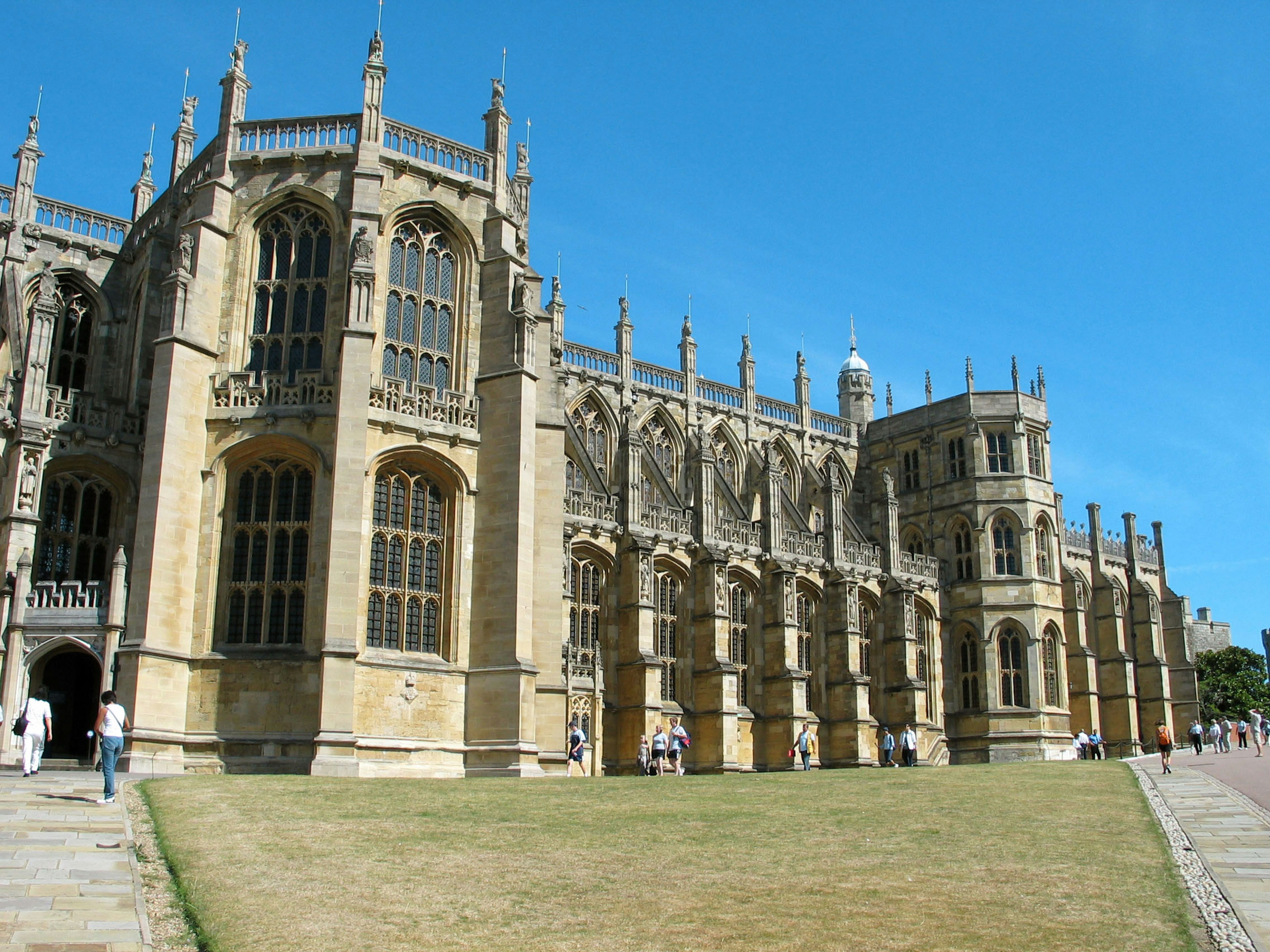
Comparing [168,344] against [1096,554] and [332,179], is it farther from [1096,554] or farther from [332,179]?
[1096,554]

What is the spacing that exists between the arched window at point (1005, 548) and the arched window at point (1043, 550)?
3.64 ft

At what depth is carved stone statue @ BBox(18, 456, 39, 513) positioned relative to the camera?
3028 cm

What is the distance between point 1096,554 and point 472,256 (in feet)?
150

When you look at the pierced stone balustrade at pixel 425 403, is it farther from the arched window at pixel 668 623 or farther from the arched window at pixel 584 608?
the arched window at pixel 668 623

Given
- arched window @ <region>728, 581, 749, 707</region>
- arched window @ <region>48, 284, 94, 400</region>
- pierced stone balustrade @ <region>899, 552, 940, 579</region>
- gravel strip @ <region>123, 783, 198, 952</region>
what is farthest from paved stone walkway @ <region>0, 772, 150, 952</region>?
pierced stone balustrade @ <region>899, 552, 940, 579</region>

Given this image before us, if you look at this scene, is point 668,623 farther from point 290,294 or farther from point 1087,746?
point 290,294

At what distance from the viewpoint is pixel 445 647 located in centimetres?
2947

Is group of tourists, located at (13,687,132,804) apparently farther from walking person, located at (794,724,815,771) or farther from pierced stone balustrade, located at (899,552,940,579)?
pierced stone balustrade, located at (899,552,940,579)

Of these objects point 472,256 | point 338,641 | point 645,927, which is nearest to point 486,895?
point 645,927

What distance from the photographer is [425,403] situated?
30.3m

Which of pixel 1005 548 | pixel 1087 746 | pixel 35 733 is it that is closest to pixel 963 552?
pixel 1005 548

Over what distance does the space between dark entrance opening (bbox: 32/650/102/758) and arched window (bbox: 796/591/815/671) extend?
2858 centimetres

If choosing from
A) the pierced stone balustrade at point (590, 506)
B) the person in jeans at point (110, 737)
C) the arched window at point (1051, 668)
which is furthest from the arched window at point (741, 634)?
the person in jeans at point (110, 737)

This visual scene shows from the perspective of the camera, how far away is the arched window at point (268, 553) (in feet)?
92.6
